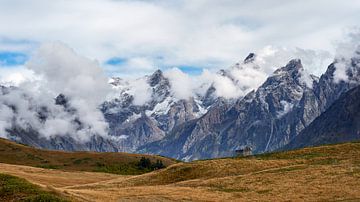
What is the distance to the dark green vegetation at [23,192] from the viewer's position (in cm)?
5162

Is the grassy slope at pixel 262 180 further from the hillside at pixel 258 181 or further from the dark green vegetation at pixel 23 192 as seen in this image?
the dark green vegetation at pixel 23 192

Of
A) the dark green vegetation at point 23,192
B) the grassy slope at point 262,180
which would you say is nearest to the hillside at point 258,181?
the grassy slope at point 262,180

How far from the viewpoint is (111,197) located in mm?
65688

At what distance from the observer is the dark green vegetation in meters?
51.6

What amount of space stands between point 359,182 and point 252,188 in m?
15.0

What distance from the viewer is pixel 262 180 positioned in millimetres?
81000

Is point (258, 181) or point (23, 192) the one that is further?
point (258, 181)

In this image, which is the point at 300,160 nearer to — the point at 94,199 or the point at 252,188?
the point at 252,188

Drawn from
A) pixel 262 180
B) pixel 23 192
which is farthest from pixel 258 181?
pixel 23 192

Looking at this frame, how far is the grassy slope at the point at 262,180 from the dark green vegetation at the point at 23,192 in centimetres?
950

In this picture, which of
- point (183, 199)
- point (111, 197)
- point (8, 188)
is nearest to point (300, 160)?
point (183, 199)

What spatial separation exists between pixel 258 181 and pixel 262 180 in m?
0.76

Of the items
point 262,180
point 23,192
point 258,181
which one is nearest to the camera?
point 23,192

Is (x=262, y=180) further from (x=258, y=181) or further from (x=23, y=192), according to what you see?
(x=23, y=192)
